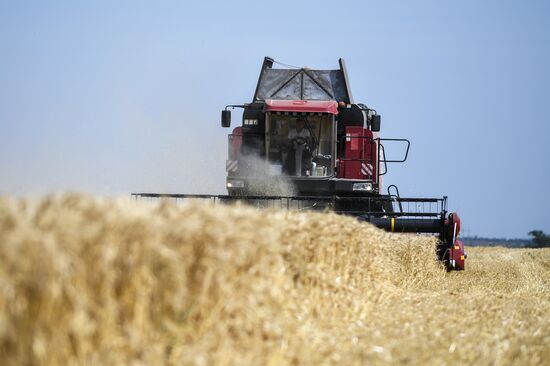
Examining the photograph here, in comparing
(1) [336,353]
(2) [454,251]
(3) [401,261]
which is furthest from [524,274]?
(1) [336,353]

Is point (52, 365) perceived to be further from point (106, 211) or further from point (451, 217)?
point (451, 217)

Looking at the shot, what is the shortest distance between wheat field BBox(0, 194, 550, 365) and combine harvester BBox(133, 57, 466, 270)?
6.62 meters

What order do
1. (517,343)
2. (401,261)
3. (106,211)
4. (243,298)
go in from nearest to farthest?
1. (106,211)
2. (243,298)
3. (517,343)
4. (401,261)

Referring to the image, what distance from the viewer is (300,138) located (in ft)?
55.8

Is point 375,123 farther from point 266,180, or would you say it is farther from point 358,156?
point 266,180

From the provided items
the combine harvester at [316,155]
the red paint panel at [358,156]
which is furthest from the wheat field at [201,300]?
the red paint panel at [358,156]

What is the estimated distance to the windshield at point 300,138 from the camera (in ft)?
55.4

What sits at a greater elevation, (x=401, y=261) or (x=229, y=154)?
(x=229, y=154)

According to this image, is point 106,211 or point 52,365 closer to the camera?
point 52,365

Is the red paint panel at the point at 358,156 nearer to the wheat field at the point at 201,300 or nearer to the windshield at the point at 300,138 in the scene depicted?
the windshield at the point at 300,138

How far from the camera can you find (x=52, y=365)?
4156 mm

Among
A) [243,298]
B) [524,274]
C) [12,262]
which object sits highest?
[12,262]

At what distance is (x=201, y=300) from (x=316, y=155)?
39.2ft

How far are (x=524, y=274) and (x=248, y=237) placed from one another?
1308cm
